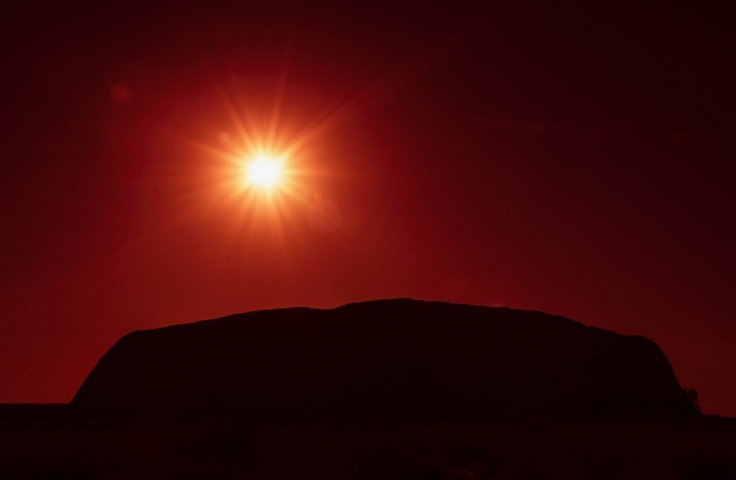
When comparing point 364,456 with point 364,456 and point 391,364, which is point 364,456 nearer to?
point 364,456

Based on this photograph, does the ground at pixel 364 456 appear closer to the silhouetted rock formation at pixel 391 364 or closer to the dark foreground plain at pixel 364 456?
the dark foreground plain at pixel 364 456

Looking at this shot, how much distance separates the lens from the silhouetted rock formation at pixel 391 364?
58375mm

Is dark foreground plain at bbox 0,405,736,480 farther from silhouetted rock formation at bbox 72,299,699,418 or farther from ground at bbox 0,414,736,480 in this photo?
silhouetted rock formation at bbox 72,299,699,418

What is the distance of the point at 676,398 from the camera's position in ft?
205

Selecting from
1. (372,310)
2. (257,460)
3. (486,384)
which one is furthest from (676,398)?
(257,460)

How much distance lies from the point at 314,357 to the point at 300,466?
51.5 metres

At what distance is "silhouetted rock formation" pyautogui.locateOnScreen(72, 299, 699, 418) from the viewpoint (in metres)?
58.4

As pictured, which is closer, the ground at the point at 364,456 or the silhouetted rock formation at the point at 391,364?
the ground at the point at 364,456

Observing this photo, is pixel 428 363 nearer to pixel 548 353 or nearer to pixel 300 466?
pixel 548 353

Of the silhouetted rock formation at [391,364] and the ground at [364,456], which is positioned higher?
the silhouetted rock formation at [391,364]

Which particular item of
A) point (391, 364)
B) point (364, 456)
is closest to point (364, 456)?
point (364, 456)

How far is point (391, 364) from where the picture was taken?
199 ft

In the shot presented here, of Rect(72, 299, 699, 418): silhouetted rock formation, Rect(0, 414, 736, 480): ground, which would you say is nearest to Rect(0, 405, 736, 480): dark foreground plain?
Rect(0, 414, 736, 480): ground

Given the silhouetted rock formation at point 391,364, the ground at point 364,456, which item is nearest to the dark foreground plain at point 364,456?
the ground at point 364,456
